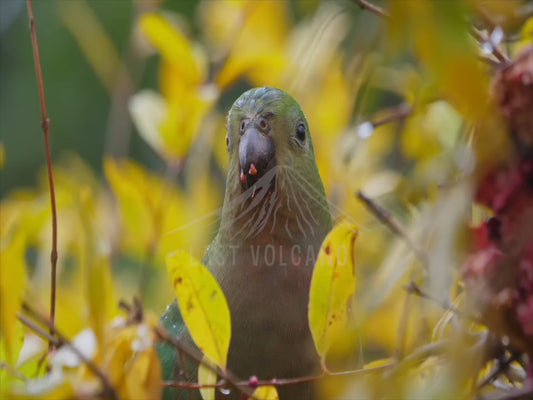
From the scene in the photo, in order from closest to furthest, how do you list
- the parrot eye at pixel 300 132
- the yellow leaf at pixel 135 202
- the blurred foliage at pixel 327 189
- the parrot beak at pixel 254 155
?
the blurred foliage at pixel 327 189
the parrot beak at pixel 254 155
the parrot eye at pixel 300 132
the yellow leaf at pixel 135 202

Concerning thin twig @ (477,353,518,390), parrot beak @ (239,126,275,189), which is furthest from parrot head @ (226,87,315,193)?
thin twig @ (477,353,518,390)

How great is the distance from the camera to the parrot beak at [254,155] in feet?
4.12

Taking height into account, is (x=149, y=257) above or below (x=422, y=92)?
below

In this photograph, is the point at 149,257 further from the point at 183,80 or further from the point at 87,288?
the point at 87,288

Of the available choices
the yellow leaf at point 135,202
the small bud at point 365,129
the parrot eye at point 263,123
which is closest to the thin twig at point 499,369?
the small bud at point 365,129

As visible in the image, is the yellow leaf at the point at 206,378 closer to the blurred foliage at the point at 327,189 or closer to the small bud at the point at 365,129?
the blurred foliage at the point at 327,189

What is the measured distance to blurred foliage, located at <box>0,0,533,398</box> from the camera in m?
0.61

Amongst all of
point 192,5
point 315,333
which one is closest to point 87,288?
point 315,333

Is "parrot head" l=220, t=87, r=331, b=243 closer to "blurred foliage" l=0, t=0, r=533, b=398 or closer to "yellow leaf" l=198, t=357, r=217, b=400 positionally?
"blurred foliage" l=0, t=0, r=533, b=398

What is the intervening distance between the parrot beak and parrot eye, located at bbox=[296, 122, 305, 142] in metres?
0.09

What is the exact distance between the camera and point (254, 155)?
1.26 m

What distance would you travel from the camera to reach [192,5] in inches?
157

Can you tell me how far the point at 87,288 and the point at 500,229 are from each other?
411 millimetres

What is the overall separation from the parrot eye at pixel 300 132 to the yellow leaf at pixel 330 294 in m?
0.56
